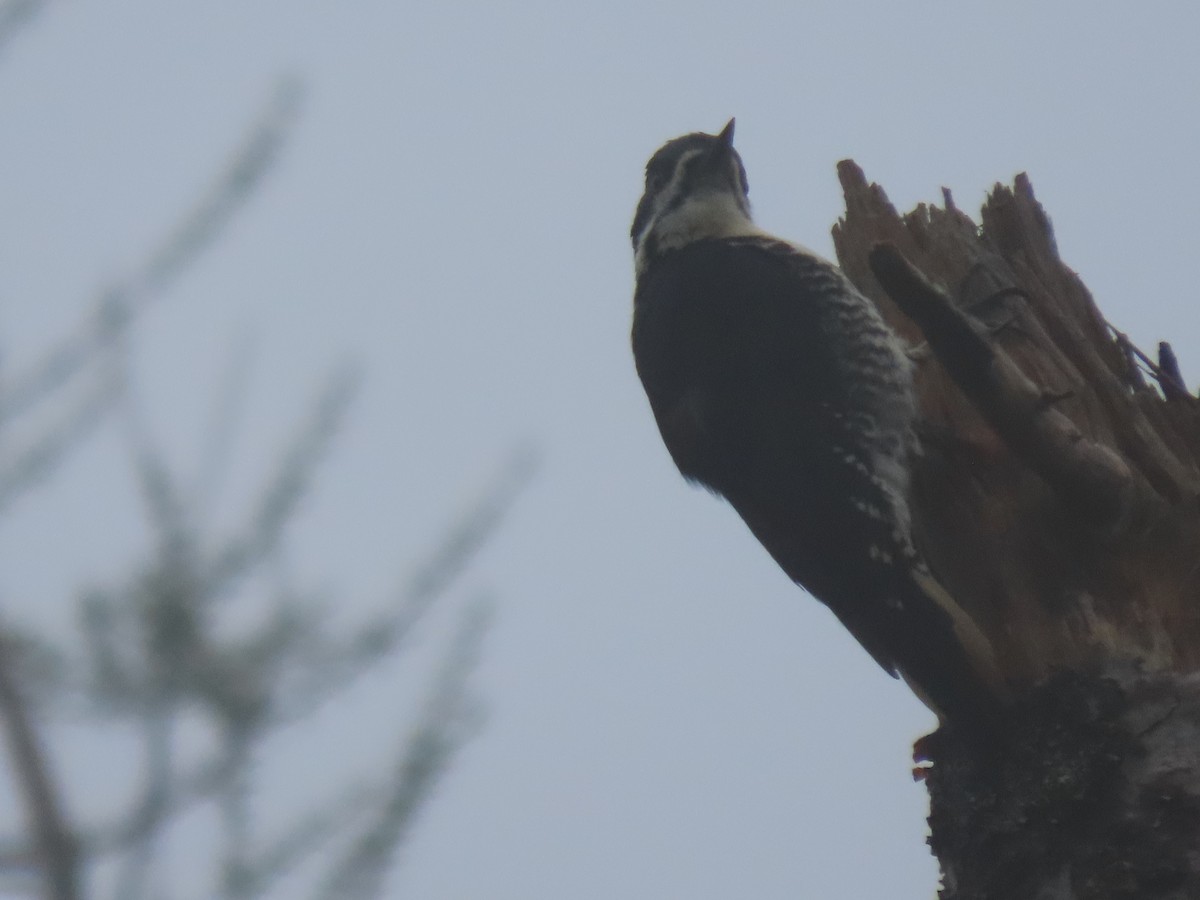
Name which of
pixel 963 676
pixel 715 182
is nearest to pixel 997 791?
pixel 963 676

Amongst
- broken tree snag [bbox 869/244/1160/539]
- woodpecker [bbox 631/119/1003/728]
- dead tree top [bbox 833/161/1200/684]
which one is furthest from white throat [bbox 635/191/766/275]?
broken tree snag [bbox 869/244/1160/539]

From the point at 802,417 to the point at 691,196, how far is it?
1.48 metres

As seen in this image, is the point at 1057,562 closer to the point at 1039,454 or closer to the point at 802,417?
the point at 1039,454

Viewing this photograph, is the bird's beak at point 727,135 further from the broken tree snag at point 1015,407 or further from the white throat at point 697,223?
the broken tree snag at point 1015,407

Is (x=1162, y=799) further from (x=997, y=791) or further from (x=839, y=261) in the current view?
(x=839, y=261)

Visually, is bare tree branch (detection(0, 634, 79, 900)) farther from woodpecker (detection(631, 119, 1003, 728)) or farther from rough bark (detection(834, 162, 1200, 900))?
woodpecker (detection(631, 119, 1003, 728))

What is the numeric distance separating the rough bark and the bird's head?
1435 mm

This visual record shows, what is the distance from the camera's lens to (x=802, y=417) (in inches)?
154

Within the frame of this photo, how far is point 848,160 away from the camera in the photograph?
159 inches

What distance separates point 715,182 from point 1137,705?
304 cm

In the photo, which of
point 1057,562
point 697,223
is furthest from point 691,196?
point 1057,562

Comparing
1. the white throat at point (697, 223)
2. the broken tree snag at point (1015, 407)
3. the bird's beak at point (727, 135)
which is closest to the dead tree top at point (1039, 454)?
the broken tree snag at point (1015, 407)

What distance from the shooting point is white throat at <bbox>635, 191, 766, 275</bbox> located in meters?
4.95

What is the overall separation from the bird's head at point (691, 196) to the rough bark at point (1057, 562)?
143 centimetres
